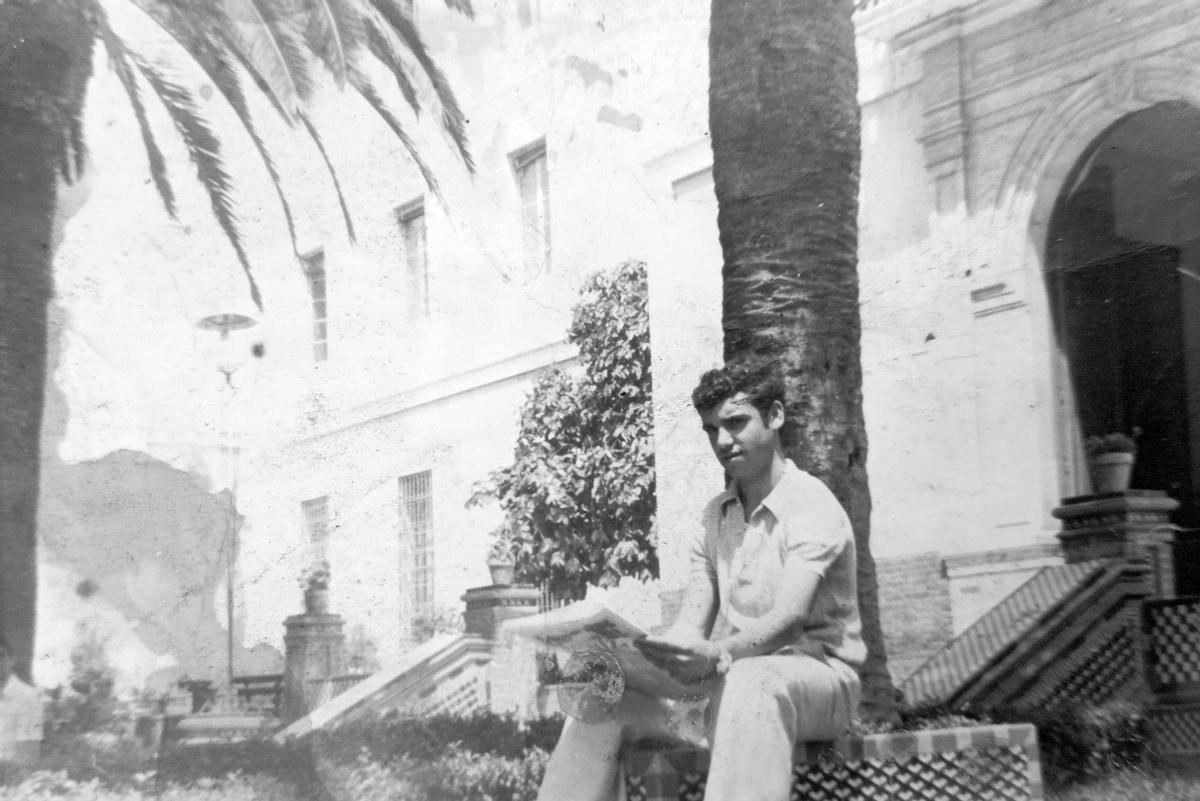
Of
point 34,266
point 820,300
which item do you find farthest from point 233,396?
point 820,300

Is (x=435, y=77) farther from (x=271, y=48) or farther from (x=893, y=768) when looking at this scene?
(x=893, y=768)

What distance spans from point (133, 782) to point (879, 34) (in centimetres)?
351

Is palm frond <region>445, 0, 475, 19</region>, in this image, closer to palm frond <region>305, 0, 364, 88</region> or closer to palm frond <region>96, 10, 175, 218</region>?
A: palm frond <region>305, 0, 364, 88</region>

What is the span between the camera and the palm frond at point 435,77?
5.85m

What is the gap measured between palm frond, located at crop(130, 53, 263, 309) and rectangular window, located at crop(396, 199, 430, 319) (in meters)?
0.55

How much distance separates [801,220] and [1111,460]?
3.87 feet

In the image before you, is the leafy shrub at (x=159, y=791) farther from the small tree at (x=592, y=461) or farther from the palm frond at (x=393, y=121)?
the palm frond at (x=393, y=121)

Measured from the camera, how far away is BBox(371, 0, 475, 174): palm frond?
5.85 meters

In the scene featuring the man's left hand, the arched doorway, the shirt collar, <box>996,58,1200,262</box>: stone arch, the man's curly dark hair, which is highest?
<box>996,58,1200,262</box>: stone arch

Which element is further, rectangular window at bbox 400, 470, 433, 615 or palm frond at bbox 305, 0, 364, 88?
palm frond at bbox 305, 0, 364, 88

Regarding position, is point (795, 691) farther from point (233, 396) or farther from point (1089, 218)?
point (233, 396)

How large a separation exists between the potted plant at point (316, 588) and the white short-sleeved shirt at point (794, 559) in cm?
197

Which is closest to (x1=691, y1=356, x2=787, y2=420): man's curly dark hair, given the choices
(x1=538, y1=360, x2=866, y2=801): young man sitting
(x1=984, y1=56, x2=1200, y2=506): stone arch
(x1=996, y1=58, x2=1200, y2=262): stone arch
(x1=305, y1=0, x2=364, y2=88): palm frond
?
(x1=538, y1=360, x2=866, y2=801): young man sitting

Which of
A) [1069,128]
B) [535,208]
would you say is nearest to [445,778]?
[535,208]
